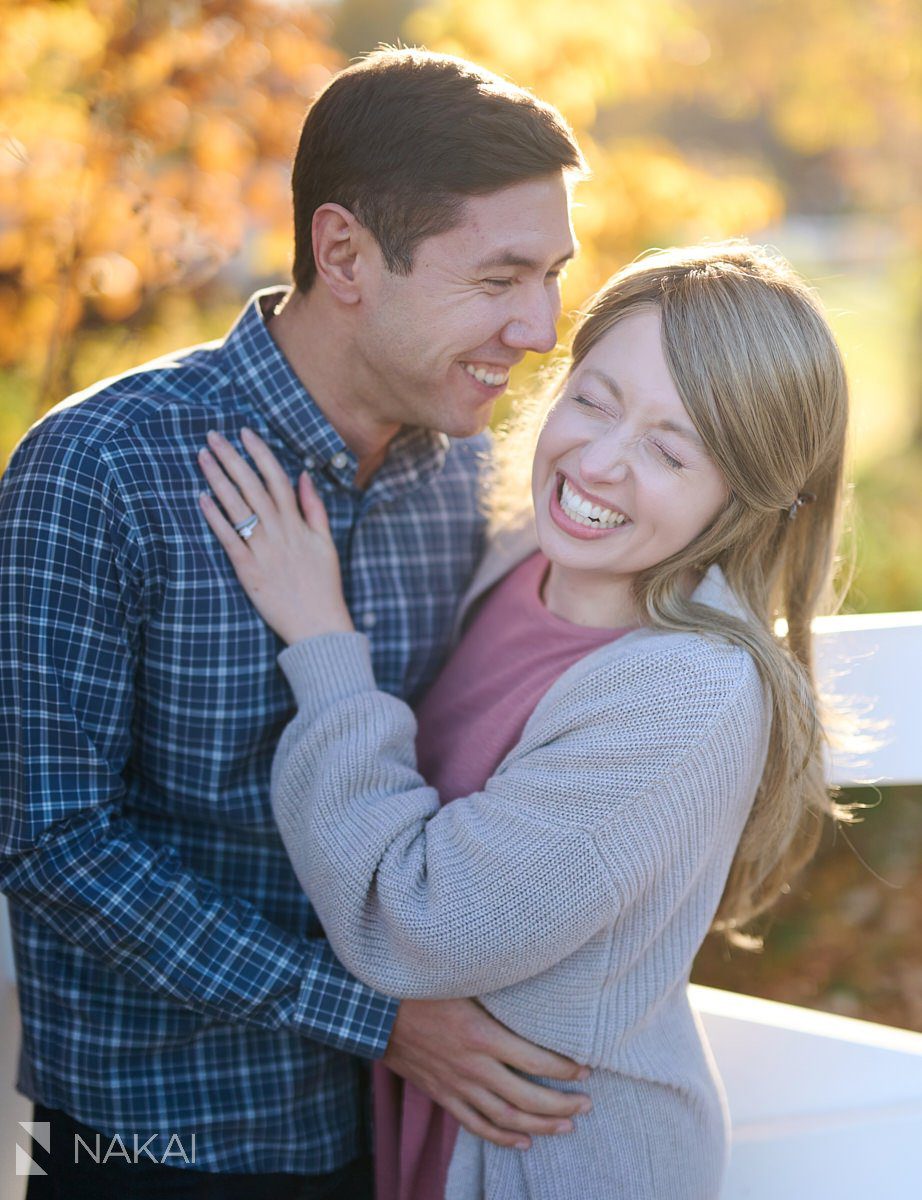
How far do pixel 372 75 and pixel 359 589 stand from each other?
0.86m

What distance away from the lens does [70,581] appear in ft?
6.07

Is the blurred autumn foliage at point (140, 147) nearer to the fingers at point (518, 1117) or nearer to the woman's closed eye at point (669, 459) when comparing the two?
the woman's closed eye at point (669, 459)

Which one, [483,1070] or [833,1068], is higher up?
[483,1070]

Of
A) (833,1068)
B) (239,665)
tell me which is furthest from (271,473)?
(833,1068)

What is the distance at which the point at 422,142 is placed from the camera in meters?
2.00

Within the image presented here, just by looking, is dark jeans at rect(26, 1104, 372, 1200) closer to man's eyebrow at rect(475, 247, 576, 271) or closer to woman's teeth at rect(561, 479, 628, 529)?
woman's teeth at rect(561, 479, 628, 529)

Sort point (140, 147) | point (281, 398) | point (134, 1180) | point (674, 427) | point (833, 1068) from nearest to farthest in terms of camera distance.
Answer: point (674, 427)
point (134, 1180)
point (281, 398)
point (833, 1068)
point (140, 147)

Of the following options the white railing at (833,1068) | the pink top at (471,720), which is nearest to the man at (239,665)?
the pink top at (471,720)

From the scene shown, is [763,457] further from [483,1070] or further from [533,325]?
[483,1070]

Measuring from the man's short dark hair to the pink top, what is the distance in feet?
2.05

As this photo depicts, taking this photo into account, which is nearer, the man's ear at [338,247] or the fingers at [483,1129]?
the fingers at [483,1129]

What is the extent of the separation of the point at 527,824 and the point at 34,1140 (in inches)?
43.8

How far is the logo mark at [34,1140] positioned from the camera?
2.09m

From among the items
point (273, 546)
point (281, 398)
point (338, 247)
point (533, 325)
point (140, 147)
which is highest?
point (140, 147)
